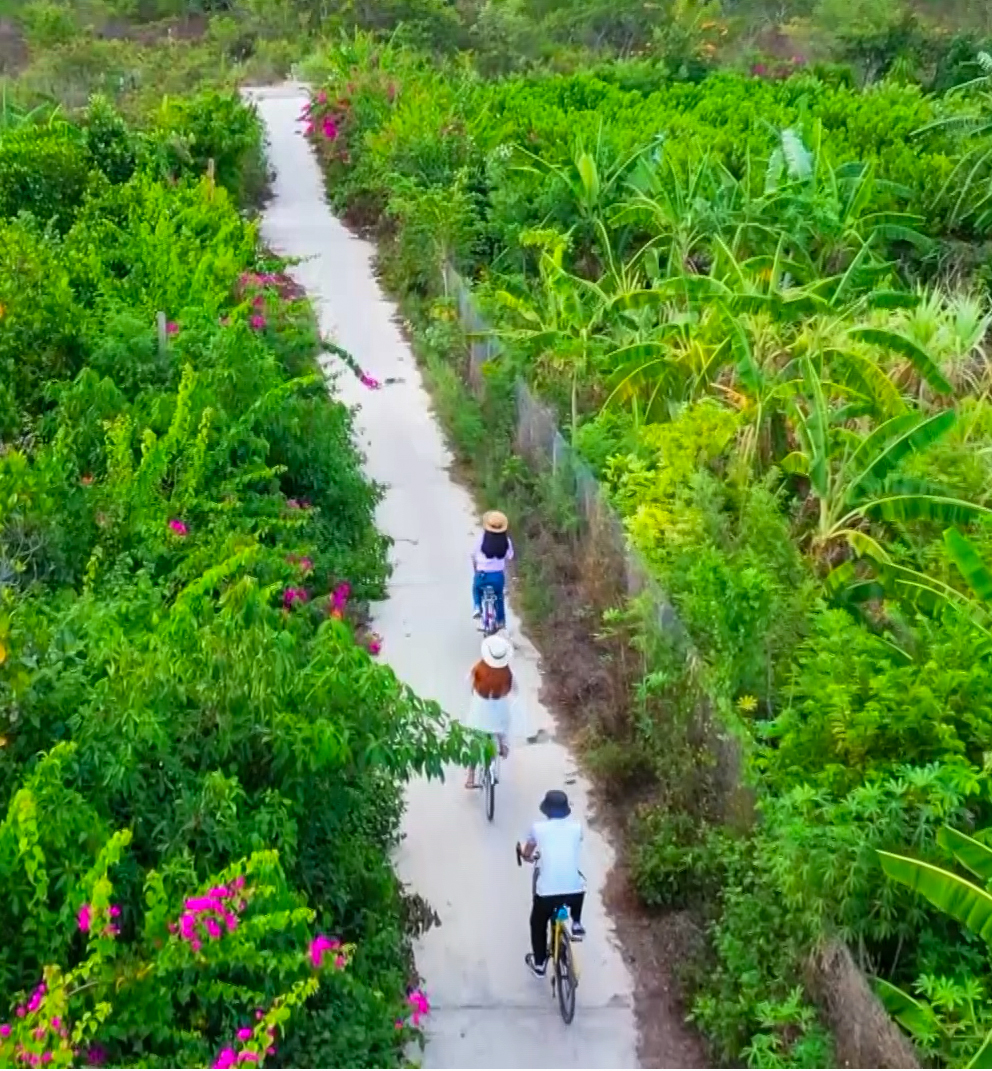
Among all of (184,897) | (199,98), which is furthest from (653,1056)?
(199,98)

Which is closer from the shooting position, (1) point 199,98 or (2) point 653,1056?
(2) point 653,1056

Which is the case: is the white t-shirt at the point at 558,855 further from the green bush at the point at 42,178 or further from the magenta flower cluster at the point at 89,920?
the green bush at the point at 42,178

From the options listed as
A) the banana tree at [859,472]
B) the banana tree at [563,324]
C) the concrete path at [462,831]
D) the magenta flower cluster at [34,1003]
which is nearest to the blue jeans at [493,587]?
the concrete path at [462,831]

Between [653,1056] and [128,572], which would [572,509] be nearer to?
[128,572]

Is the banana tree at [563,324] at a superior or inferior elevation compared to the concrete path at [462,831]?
superior

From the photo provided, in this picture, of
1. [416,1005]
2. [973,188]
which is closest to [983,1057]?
[416,1005]

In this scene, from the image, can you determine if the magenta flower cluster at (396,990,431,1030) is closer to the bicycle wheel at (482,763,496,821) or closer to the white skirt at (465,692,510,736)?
the bicycle wheel at (482,763,496,821)

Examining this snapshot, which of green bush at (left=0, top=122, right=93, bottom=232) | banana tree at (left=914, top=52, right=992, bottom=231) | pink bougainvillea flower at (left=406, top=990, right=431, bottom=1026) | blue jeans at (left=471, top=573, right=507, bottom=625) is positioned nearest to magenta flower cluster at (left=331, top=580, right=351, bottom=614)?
blue jeans at (left=471, top=573, right=507, bottom=625)
